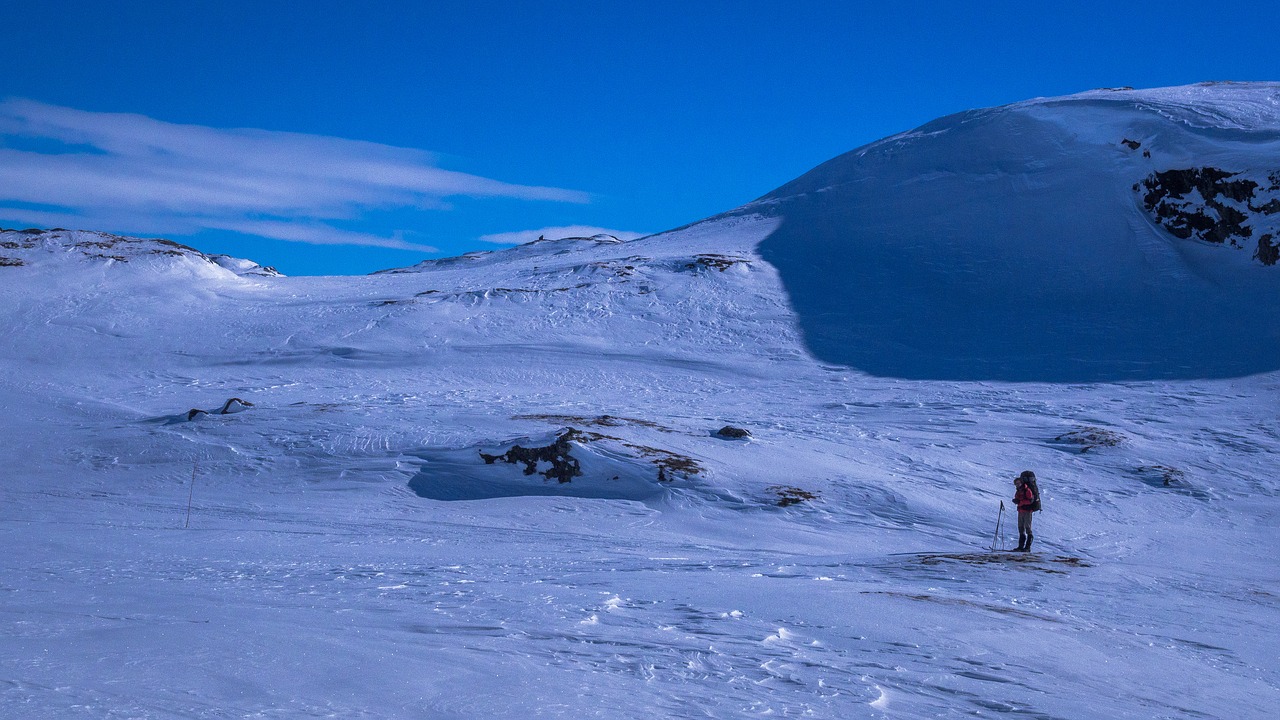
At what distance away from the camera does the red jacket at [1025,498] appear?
11852mm

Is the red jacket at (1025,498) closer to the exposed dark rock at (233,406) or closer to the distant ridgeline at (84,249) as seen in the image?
the exposed dark rock at (233,406)

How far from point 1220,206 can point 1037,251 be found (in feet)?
18.9

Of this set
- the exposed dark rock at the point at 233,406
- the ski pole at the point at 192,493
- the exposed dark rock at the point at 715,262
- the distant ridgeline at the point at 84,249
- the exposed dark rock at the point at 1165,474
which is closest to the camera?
the ski pole at the point at 192,493

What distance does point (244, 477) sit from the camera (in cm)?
1498

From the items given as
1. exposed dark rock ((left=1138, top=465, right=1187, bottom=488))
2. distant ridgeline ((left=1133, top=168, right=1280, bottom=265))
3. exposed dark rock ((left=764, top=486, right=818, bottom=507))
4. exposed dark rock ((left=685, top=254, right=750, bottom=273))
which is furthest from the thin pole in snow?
distant ridgeline ((left=1133, top=168, right=1280, bottom=265))

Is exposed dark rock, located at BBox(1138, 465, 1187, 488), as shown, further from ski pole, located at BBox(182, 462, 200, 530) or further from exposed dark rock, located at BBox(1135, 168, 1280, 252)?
exposed dark rock, located at BBox(1135, 168, 1280, 252)

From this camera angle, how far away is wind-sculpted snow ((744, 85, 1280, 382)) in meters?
25.8

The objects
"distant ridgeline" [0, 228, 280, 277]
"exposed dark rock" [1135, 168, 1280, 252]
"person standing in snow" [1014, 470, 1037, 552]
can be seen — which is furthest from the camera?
"distant ridgeline" [0, 228, 280, 277]

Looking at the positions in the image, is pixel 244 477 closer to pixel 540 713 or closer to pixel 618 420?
pixel 618 420

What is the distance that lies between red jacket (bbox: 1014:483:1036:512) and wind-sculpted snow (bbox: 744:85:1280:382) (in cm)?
1266

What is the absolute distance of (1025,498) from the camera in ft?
38.9

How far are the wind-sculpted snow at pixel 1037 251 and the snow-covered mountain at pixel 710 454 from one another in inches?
6.2

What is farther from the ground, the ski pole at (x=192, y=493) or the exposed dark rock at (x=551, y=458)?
the exposed dark rock at (x=551, y=458)

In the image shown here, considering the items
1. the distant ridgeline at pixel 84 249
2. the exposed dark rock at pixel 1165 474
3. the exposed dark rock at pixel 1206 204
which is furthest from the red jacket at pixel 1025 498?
the distant ridgeline at pixel 84 249
